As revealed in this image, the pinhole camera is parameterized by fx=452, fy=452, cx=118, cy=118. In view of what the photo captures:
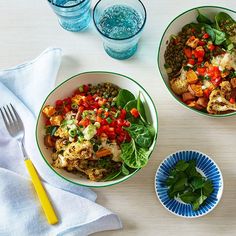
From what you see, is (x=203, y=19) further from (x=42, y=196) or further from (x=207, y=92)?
(x=42, y=196)

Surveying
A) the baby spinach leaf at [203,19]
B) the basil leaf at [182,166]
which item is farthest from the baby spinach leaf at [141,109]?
the baby spinach leaf at [203,19]

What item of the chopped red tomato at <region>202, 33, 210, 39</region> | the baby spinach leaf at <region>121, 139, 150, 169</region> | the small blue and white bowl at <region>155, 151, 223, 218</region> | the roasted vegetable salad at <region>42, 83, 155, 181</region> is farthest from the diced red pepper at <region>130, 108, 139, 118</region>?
the chopped red tomato at <region>202, 33, 210, 39</region>

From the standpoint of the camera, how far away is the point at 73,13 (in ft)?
6.23

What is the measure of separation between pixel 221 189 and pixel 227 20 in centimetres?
70

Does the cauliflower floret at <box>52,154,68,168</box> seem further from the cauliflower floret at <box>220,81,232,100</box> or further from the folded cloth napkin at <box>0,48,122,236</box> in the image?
the cauliflower floret at <box>220,81,232,100</box>

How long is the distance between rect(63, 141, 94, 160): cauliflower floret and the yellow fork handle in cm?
21

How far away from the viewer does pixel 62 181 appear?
1857 millimetres

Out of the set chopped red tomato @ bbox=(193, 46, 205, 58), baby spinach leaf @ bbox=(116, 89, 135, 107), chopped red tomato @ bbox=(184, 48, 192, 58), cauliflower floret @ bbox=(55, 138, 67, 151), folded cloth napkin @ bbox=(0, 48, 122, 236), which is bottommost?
folded cloth napkin @ bbox=(0, 48, 122, 236)

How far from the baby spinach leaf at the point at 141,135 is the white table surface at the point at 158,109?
157mm

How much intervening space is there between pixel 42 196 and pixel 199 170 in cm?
65

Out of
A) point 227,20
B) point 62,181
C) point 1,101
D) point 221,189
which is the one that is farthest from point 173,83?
point 1,101

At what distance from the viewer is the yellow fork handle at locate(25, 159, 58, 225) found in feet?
5.95

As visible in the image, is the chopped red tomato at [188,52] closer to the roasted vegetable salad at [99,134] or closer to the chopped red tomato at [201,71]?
the chopped red tomato at [201,71]

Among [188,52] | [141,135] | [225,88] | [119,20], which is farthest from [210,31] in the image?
[141,135]
